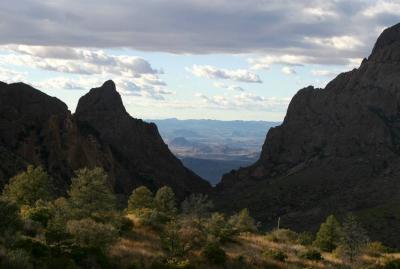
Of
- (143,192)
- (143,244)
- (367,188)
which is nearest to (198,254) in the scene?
(143,244)

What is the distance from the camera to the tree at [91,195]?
1761 inches

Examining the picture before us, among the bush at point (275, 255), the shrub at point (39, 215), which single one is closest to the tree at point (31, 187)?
the shrub at point (39, 215)

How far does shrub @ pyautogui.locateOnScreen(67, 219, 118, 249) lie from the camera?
103 feet

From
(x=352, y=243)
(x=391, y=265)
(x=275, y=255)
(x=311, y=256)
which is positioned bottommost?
(x=391, y=265)

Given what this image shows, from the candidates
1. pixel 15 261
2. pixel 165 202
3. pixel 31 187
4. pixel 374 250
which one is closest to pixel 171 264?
pixel 15 261

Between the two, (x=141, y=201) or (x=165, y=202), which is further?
(x=165, y=202)

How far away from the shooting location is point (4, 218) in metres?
28.2

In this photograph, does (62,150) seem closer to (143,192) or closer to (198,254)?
Result: (143,192)

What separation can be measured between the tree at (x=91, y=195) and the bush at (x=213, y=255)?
12.1 m

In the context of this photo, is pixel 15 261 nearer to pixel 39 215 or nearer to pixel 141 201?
pixel 39 215

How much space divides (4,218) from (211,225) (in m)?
20.8

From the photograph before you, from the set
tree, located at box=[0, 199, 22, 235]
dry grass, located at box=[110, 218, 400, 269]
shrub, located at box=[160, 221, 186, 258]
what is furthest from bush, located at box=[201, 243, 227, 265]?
tree, located at box=[0, 199, 22, 235]

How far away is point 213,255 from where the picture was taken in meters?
34.9

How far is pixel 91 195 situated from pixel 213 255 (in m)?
14.5
